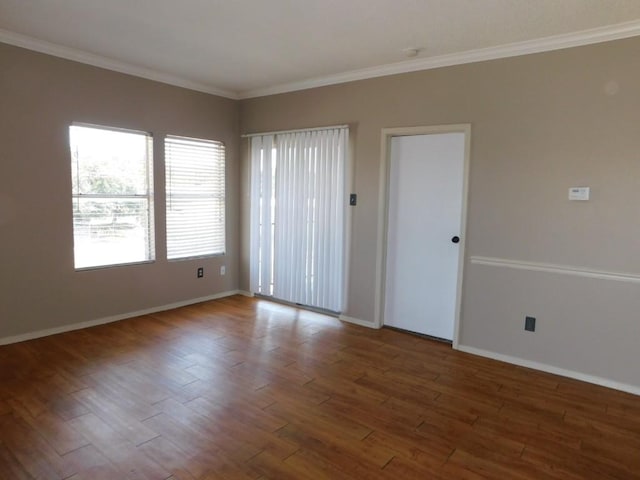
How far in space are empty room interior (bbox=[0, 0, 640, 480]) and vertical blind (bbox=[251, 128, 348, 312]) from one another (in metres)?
0.03

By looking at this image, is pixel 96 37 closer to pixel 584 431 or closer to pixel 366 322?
pixel 366 322

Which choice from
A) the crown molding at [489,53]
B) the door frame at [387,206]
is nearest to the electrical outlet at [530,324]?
the door frame at [387,206]

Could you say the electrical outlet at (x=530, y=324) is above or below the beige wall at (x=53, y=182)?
below

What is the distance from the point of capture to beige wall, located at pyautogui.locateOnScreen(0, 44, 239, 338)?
3588 mm

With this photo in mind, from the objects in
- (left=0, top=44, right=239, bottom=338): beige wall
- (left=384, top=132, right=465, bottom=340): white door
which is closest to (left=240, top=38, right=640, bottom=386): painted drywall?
(left=384, top=132, right=465, bottom=340): white door

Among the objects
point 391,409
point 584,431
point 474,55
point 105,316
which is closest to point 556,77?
point 474,55

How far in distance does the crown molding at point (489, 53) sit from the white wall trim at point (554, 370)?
255cm

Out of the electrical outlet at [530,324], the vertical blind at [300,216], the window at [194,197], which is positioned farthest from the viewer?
the window at [194,197]

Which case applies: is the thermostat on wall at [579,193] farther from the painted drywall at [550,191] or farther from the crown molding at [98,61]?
the crown molding at [98,61]

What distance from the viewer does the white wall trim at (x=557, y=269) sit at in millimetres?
3094

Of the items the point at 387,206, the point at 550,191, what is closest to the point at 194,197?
the point at 387,206

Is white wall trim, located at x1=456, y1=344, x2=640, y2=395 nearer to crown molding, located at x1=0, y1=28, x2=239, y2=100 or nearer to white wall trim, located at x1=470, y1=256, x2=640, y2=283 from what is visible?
white wall trim, located at x1=470, y1=256, x2=640, y2=283

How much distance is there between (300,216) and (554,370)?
2.93 m

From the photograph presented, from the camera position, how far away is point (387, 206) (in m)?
4.27
